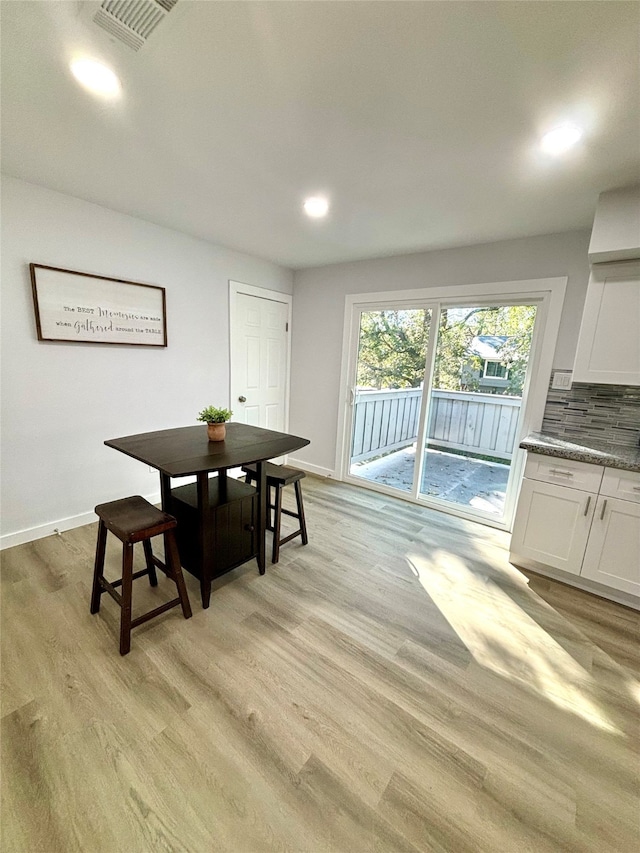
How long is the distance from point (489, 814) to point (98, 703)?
1500 mm

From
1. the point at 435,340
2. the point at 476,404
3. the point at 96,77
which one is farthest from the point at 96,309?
the point at 476,404

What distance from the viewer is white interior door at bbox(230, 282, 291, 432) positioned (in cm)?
360

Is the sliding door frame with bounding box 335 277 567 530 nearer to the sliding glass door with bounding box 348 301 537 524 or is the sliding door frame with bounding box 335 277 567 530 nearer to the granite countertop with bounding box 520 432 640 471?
the sliding glass door with bounding box 348 301 537 524

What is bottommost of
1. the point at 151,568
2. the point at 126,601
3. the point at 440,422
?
the point at 151,568

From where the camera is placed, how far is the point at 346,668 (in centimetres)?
159

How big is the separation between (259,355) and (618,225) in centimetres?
313

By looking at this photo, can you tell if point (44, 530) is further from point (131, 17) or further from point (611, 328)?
point (611, 328)

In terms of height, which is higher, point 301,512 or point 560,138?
point 560,138

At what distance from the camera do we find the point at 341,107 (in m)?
1.37

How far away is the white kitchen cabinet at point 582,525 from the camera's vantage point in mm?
2014

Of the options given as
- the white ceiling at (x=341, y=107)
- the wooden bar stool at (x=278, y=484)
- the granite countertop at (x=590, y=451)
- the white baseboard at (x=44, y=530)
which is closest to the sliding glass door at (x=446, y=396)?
the granite countertop at (x=590, y=451)

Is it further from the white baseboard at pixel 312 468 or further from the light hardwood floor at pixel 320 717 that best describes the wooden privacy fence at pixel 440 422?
the light hardwood floor at pixel 320 717

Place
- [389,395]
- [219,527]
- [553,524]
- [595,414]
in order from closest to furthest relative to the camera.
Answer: [219,527] → [553,524] → [595,414] → [389,395]

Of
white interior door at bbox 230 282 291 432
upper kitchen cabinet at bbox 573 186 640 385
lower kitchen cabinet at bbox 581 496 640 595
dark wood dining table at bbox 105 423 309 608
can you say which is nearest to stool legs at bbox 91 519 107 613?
dark wood dining table at bbox 105 423 309 608
